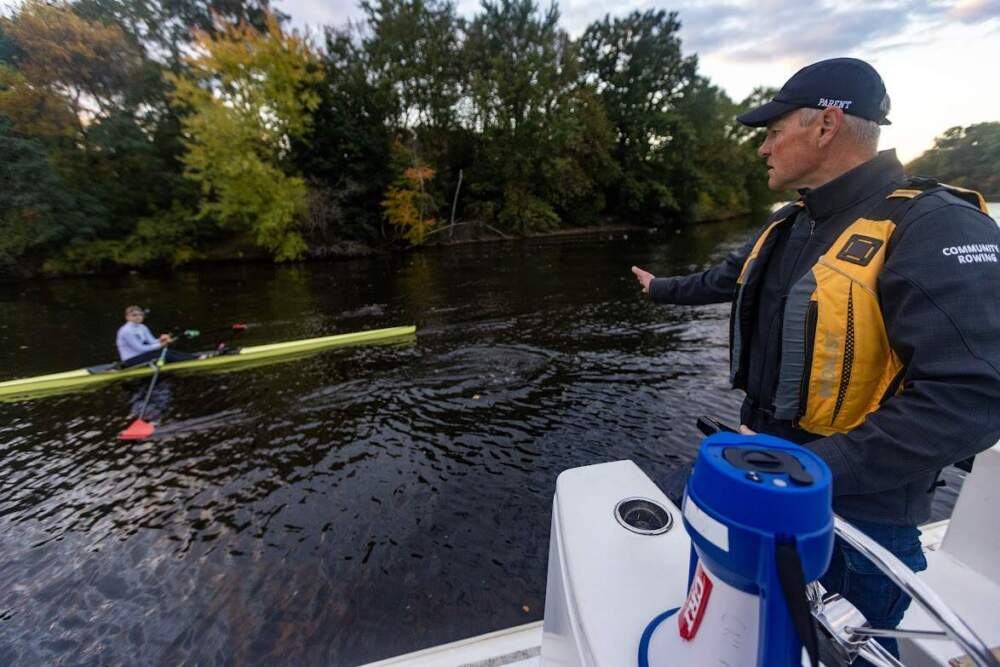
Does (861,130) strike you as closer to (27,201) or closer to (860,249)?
(860,249)

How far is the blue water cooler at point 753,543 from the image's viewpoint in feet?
2.25

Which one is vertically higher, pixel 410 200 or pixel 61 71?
pixel 61 71

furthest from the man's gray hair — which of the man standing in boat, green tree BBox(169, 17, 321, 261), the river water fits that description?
green tree BBox(169, 17, 321, 261)

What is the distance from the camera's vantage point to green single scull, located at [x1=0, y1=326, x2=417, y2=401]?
7.44 m

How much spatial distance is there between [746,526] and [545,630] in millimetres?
1108

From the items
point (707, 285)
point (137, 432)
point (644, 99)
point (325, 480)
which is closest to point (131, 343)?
point (137, 432)

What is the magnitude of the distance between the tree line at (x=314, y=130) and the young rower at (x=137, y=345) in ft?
48.0

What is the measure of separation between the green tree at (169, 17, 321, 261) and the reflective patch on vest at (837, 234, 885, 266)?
77.0 ft

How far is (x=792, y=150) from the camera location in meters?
1.52

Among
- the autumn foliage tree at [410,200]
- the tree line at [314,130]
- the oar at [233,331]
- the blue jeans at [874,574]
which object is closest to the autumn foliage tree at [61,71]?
the tree line at [314,130]

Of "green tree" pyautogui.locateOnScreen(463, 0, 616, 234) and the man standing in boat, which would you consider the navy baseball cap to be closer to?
the man standing in boat

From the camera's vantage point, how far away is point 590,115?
31875 mm

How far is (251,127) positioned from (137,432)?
18.9m

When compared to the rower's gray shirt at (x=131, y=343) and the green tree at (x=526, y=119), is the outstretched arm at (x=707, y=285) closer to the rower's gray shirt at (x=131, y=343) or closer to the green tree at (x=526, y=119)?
the rower's gray shirt at (x=131, y=343)
